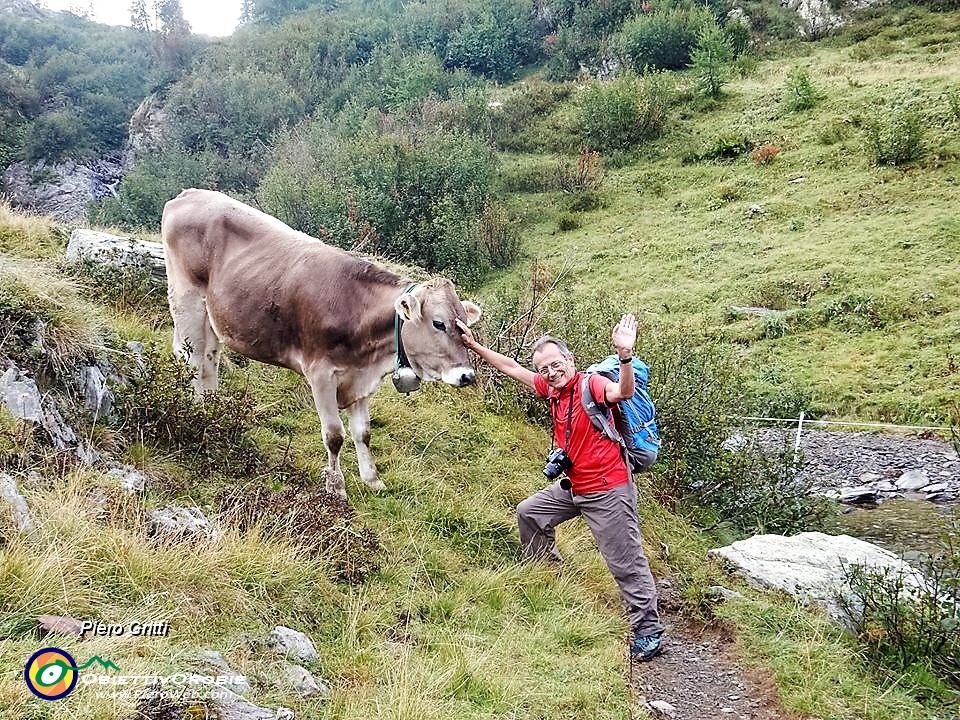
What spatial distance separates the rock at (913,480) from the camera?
400 inches

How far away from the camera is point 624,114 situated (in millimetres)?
29141

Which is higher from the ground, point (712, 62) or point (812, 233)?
point (712, 62)

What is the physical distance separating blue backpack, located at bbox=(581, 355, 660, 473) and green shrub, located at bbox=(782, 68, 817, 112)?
2457 centimetres

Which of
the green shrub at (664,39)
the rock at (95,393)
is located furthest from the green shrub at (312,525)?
the green shrub at (664,39)

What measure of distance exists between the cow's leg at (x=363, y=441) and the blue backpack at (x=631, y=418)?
2.38 meters

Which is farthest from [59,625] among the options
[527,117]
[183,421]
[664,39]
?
[664,39]

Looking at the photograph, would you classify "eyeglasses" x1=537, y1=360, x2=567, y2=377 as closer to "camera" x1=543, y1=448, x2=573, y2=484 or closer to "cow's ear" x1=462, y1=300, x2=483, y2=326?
"camera" x1=543, y1=448, x2=573, y2=484

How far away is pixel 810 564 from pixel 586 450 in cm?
239

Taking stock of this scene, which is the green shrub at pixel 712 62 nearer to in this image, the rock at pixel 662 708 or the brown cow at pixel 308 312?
the brown cow at pixel 308 312

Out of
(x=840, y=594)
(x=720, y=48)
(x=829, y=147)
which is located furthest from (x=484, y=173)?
(x=840, y=594)

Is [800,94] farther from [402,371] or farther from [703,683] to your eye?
[703,683]

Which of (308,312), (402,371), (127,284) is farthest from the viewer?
(127,284)

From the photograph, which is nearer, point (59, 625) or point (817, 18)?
point (59, 625)

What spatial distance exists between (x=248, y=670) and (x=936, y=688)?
4084mm
